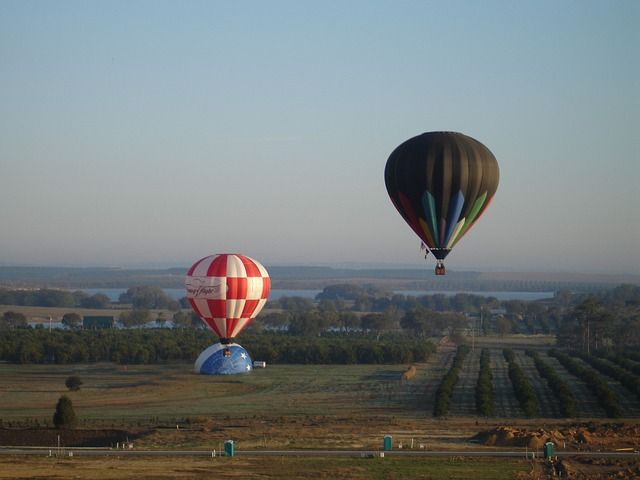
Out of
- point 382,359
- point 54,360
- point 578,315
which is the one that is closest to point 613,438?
point 382,359

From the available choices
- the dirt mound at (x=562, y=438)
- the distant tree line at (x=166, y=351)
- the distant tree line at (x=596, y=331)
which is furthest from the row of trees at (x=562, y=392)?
the distant tree line at (x=596, y=331)

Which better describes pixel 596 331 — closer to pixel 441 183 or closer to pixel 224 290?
pixel 224 290

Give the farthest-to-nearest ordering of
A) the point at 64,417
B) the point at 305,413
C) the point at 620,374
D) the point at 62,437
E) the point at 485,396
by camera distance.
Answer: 1. the point at 620,374
2. the point at 485,396
3. the point at 305,413
4. the point at 64,417
5. the point at 62,437

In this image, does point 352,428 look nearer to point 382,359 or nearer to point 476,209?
point 476,209

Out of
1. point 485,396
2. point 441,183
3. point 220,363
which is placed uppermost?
point 441,183

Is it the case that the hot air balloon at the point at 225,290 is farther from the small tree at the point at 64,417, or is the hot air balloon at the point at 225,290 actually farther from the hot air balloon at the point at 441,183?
the hot air balloon at the point at 441,183

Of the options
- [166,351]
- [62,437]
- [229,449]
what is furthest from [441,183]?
[166,351]
